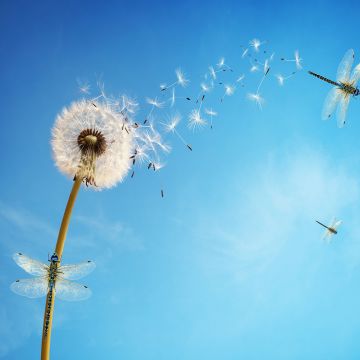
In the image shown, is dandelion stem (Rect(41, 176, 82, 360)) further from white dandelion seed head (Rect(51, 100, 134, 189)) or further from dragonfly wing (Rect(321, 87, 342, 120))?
dragonfly wing (Rect(321, 87, 342, 120))

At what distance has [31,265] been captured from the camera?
13.9 meters

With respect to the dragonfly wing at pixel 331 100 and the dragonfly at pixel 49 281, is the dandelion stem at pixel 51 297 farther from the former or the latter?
the dragonfly wing at pixel 331 100

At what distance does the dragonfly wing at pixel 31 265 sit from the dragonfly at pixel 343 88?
13702mm

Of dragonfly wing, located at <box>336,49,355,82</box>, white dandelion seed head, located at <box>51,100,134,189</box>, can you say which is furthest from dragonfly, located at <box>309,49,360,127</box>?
white dandelion seed head, located at <box>51,100,134,189</box>

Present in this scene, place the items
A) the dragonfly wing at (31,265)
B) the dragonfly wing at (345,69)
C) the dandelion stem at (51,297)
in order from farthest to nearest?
the dragonfly wing at (345,69) → the dragonfly wing at (31,265) → the dandelion stem at (51,297)

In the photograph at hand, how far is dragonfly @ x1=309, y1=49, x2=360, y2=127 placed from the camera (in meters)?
15.4

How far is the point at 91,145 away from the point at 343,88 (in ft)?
39.3

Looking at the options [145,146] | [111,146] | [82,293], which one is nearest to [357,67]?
[145,146]

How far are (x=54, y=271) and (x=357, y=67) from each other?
1563 centimetres

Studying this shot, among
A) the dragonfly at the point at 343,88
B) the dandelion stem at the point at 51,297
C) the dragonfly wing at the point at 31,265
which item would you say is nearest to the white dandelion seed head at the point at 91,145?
the dandelion stem at the point at 51,297

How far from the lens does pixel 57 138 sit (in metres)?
16.5

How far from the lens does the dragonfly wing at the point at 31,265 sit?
1382 cm

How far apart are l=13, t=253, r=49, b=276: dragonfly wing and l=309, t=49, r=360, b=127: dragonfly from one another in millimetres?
13702

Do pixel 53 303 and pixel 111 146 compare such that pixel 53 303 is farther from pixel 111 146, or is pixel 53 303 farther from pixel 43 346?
pixel 111 146
